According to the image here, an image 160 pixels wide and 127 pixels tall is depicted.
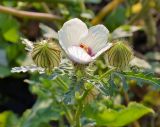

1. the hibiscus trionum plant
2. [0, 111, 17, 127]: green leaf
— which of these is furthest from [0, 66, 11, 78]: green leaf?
the hibiscus trionum plant

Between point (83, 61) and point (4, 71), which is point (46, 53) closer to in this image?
point (83, 61)

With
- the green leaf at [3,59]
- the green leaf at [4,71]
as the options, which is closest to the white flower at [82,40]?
the green leaf at [4,71]

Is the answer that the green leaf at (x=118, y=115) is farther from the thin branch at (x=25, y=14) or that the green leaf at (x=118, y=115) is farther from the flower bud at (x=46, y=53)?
the thin branch at (x=25, y=14)

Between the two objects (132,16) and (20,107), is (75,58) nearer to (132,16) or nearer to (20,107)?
(20,107)

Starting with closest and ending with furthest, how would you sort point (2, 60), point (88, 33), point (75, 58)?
1. point (75, 58)
2. point (88, 33)
3. point (2, 60)

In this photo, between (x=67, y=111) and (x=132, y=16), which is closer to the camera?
(x=67, y=111)

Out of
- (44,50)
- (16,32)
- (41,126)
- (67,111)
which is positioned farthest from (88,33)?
(16,32)
